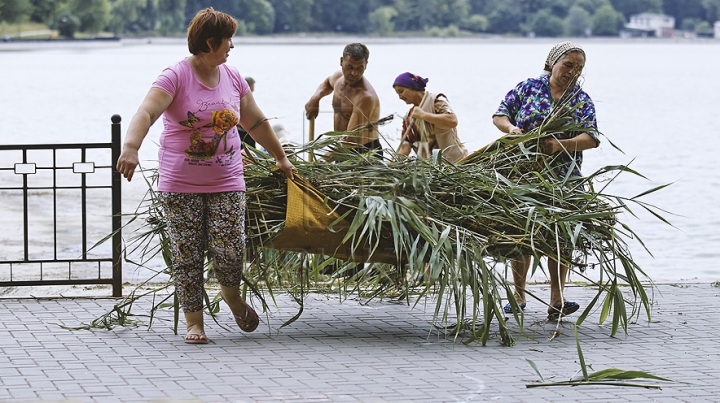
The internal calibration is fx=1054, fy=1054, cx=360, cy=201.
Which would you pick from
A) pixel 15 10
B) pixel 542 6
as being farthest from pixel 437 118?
pixel 542 6

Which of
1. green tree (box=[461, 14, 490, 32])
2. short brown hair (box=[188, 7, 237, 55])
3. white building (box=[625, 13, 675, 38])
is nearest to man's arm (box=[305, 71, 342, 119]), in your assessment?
short brown hair (box=[188, 7, 237, 55])

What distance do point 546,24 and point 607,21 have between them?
27.6ft

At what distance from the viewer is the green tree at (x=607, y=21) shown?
437 feet

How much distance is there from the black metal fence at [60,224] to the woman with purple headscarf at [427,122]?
6.18 feet

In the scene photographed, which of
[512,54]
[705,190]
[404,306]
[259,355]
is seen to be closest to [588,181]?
[404,306]

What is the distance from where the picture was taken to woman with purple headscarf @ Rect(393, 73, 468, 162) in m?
6.75

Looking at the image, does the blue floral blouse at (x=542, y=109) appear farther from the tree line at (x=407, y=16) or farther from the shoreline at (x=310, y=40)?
the tree line at (x=407, y=16)

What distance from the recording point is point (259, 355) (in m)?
5.21

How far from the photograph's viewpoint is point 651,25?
142 metres

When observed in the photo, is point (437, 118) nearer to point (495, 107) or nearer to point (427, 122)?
point (427, 122)

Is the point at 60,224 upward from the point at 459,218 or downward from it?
downward

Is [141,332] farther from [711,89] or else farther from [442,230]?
[711,89]

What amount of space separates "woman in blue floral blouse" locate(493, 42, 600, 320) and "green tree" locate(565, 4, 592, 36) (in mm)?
131009

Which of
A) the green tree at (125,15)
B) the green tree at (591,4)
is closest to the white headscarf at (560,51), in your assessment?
the green tree at (125,15)
